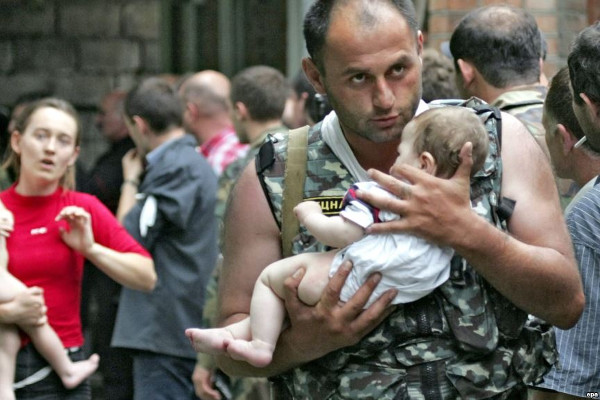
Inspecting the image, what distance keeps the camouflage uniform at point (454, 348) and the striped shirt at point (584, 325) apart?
0.32m

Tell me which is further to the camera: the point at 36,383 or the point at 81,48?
the point at 81,48

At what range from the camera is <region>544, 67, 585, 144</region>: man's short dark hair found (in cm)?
400

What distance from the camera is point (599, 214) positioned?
345 cm

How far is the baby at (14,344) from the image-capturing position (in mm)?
5059

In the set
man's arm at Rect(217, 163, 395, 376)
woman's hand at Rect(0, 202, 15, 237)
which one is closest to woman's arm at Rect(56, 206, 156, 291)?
woman's hand at Rect(0, 202, 15, 237)

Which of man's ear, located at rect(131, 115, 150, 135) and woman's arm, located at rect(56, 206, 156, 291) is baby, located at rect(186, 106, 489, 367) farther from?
man's ear, located at rect(131, 115, 150, 135)

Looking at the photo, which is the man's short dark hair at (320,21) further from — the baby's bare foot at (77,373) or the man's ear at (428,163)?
the baby's bare foot at (77,373)

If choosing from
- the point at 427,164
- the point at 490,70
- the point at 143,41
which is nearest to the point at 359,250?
the point at 427,164

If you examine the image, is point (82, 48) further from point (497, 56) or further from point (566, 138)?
point (566, 138)

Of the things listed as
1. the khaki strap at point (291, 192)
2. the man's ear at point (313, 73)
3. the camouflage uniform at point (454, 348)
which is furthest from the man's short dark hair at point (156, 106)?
the camouflage uniform at point (454, 348)

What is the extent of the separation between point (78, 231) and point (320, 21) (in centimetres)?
223

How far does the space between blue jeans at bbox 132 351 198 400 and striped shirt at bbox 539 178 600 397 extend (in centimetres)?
340

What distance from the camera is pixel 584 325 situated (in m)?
3.49

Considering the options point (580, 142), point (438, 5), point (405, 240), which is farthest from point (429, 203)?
point (438, 5)
